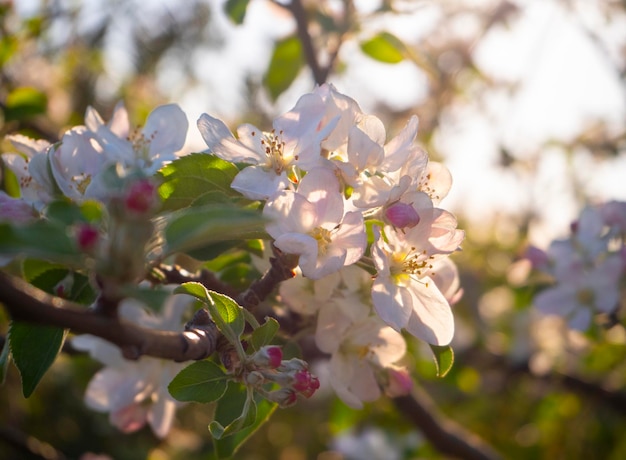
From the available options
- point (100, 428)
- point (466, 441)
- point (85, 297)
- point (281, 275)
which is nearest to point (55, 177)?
point (85, 297)

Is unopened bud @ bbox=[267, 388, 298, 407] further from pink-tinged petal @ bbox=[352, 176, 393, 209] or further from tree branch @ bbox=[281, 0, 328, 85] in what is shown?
tree branch @ bbox=[281, 0, 328, 85]

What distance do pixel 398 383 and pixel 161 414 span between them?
0.42 m

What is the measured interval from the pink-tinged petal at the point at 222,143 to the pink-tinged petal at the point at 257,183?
2.8 inches

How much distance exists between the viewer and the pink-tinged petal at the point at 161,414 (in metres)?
1.24

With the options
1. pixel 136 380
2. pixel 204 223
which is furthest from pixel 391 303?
pixel 136 380

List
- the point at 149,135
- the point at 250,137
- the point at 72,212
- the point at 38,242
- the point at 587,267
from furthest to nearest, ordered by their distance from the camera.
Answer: the point at 587,267
the point at 149,135
the point at 250,137
the point at 72,212
the point at 38,242

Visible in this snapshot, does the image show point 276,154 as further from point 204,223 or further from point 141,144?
point 204,223

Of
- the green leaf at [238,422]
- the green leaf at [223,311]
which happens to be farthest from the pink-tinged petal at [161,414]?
the green leaf at [223,311]

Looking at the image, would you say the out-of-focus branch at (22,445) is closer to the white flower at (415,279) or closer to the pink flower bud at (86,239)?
the white flower at (415,279)

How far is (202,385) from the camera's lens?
892 millimetres

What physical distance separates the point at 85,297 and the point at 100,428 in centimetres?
228

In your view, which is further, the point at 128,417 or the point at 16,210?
the point at 128,417

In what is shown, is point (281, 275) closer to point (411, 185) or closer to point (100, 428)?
point (411, 185)

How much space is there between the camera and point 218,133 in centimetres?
100
